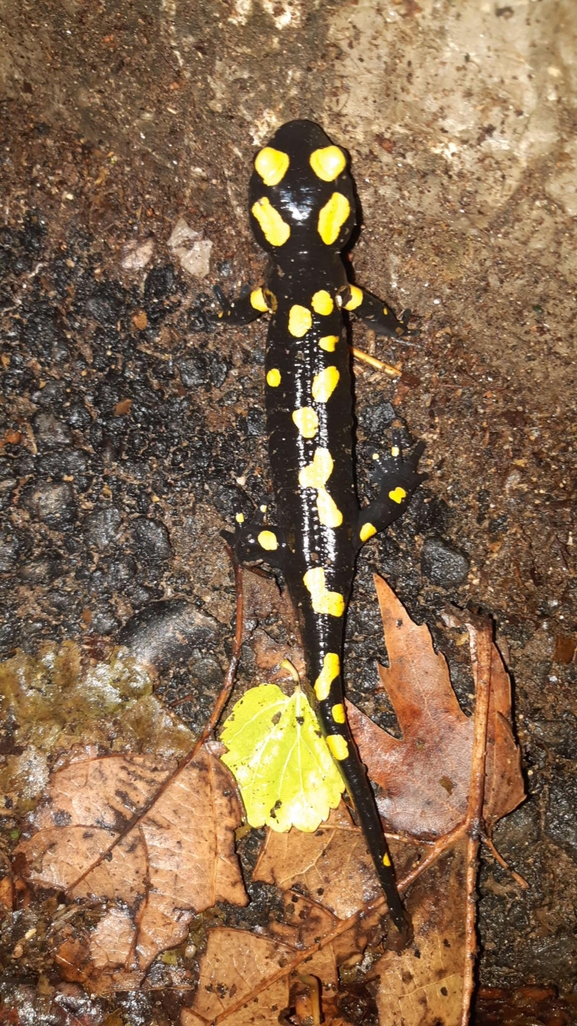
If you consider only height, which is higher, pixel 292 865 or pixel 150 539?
pixel 150 539

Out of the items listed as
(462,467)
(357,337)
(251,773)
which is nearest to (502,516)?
(462,467)

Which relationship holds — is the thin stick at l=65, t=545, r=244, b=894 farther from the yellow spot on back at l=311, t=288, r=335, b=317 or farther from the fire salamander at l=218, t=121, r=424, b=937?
the yellow spot on back at l=311, t=288, r=335, b=317

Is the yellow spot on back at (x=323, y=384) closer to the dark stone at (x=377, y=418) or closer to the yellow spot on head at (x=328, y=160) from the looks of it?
the dark stone at (x=377, y=418)

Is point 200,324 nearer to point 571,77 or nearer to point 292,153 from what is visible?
point 292,153

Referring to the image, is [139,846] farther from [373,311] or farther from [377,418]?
[373,311]

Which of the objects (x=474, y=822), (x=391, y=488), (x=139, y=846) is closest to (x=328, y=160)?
(x=391, y=488)

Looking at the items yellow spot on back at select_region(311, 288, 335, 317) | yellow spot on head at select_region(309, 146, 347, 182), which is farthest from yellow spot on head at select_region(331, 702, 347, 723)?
yellow spot on head at select_region(309, 146, 347, 182)
